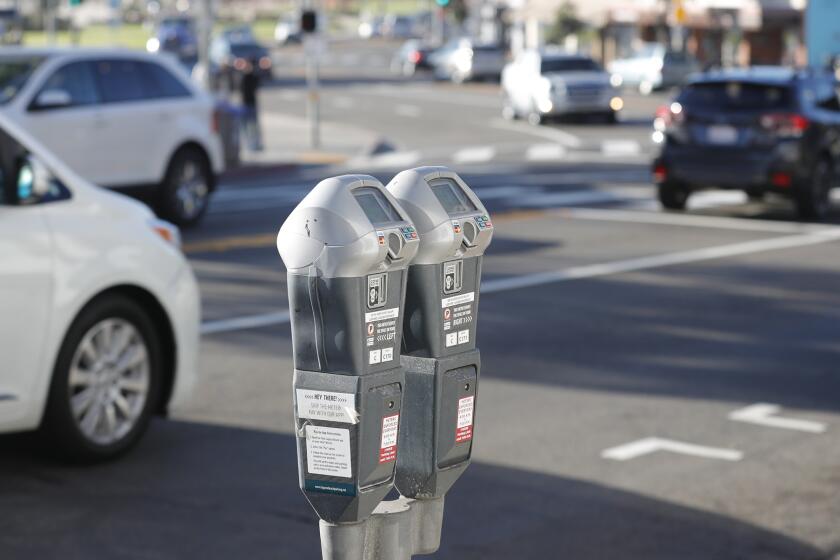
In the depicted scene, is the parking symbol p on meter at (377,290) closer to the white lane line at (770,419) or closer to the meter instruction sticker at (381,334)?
the meter instruction sticker at (381,334)

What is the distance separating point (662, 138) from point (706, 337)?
776cm

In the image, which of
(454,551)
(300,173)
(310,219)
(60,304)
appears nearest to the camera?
(310,219)

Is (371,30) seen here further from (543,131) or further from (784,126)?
(784,126)

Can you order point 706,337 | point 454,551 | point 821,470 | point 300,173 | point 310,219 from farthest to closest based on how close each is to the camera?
point 300,173
point 706,337
point 821,470
point 454,551
point 310,219

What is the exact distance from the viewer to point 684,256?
1501 cm

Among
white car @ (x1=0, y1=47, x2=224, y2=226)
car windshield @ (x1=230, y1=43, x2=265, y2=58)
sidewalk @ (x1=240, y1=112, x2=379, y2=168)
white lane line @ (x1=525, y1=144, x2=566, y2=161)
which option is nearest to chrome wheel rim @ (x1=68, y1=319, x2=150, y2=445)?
white car @ (x1=0, y1=47, x2=224, y2=226)

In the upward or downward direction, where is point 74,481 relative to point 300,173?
upward

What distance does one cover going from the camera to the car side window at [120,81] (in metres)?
17.0

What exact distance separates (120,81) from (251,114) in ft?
44.7

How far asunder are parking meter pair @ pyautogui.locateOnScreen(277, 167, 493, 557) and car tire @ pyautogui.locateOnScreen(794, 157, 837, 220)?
14.5 meters

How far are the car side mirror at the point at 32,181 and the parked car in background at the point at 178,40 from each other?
172 feet

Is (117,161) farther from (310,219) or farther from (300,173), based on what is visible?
(310,219)

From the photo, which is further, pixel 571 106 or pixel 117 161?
pixel 571 106

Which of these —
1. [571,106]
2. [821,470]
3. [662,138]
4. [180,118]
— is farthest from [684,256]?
[571,106]
